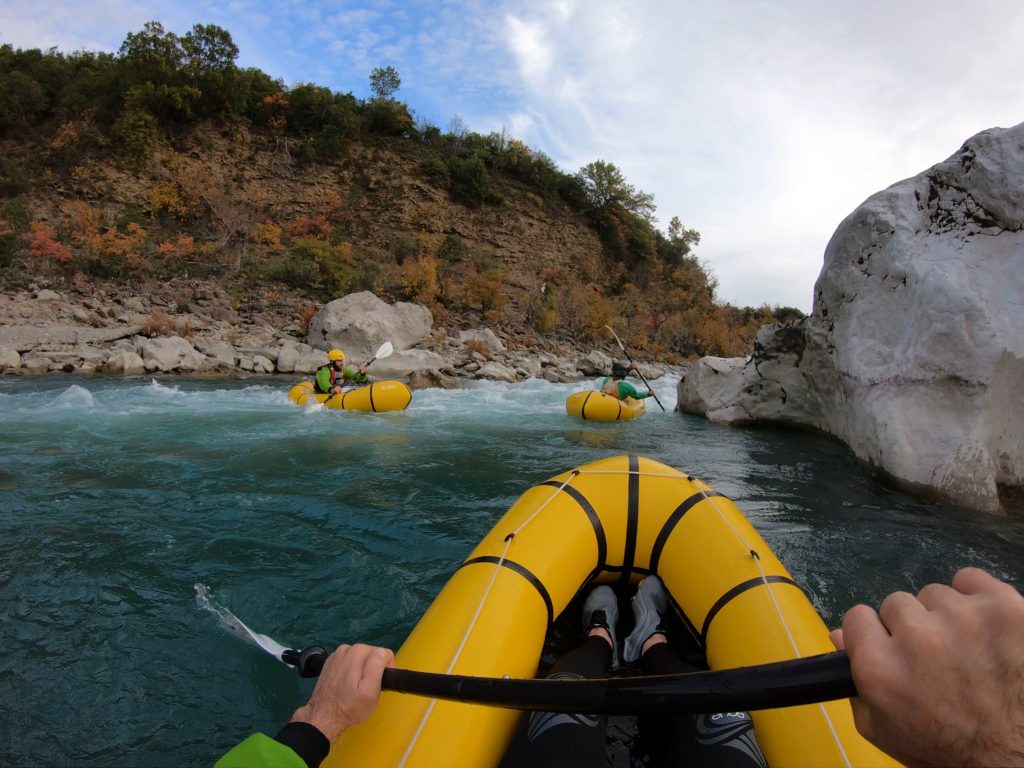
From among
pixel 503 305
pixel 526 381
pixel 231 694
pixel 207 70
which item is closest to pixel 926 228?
pixel 231 694

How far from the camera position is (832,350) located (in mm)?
6070

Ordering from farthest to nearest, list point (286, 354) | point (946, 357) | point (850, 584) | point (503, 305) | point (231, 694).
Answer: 1. point (503, 305)
2. point (286, 354)
3. point (946, 357)
4. point (850, 584)
5. point (231, 694)

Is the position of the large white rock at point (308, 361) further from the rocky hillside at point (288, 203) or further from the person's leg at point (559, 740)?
the person's leg at point (559, 740)

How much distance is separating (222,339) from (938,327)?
14202 millimetres

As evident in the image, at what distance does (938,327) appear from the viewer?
4.32 metres

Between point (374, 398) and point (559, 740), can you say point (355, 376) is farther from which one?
point (559, 740)

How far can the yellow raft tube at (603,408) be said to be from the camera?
27.2 feet

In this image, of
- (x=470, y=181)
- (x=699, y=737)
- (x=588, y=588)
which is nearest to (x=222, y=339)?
(x=588, y=588)

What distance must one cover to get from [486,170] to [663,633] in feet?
91.4

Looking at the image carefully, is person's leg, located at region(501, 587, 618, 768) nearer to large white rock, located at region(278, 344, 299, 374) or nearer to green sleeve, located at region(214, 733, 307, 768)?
green sleeve, located at region(214, 733, 307, 768)

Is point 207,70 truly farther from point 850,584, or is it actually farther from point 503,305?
point 850,584

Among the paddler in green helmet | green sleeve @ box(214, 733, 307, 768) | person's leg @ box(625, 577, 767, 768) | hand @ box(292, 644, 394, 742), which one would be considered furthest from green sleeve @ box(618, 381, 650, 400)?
green sleeve @ box(214, 733, 307, 768)

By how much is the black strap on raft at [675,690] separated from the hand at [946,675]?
0.05m

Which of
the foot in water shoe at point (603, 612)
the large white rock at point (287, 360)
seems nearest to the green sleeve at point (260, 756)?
the foot in water shoe at point (603, 612)
